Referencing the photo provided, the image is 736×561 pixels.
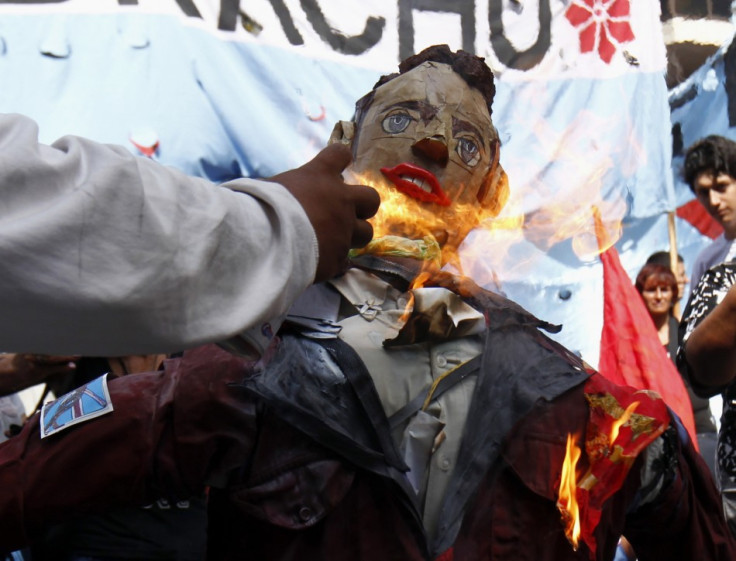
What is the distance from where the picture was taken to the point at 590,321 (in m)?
4.43

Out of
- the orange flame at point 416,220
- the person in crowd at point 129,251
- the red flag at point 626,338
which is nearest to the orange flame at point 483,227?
the orange flame at point 416,220

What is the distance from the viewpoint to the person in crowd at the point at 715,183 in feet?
10.8

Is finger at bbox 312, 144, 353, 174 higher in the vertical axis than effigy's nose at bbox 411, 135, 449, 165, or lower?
higher

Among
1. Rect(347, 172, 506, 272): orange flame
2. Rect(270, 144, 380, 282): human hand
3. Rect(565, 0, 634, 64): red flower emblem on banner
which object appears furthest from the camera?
Rect(565, 0, 634, 64): red flower emblem on banner

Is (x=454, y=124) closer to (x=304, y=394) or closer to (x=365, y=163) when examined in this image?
(x=365, y=163)

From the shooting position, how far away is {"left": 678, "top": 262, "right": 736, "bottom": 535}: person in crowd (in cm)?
252

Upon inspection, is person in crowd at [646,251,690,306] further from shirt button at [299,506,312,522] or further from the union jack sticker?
the union jack sticker

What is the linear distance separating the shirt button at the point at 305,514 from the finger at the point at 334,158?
68cm

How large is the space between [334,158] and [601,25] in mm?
3827

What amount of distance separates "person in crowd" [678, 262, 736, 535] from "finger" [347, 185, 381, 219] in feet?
4.69

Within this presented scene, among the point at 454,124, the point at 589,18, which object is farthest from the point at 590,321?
the point at 454,124

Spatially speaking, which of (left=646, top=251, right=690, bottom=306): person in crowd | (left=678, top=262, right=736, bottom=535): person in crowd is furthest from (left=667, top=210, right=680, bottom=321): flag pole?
(left=678, top=262, right=736, bottom=535): person in crowd

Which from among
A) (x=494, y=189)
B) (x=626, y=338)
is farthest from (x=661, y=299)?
(x=494, y=189)

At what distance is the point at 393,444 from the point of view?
1830 millimetres
